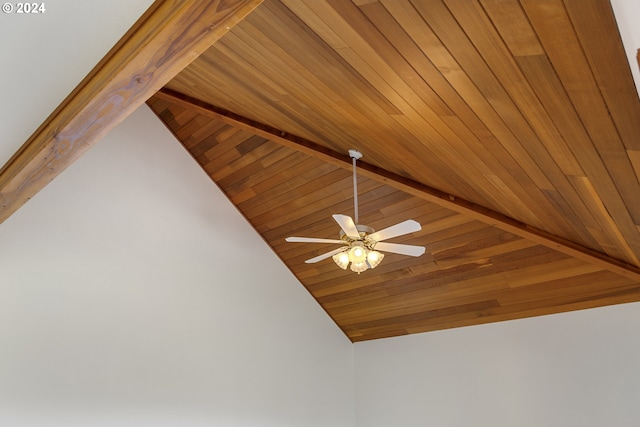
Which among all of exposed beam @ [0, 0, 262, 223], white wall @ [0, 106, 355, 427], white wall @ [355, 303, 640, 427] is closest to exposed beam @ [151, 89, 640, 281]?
white wall @ [355, 303, 640, 427]

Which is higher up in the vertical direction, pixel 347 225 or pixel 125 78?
pixel 347 225

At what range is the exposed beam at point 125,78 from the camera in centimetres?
150

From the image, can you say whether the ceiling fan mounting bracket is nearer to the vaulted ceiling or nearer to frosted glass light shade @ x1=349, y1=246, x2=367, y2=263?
the vaulted ceiling

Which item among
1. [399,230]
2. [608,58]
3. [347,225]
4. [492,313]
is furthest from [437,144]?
[492,313]

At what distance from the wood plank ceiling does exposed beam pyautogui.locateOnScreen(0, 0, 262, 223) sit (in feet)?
2.19

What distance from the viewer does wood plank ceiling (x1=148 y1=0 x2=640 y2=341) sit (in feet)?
6.26

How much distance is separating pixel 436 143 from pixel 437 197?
40.7 inches

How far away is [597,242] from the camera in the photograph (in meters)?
3.58

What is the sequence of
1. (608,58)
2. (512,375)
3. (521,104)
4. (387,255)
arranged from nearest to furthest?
(608,58) → (521,104) → (512,375) → (387,255)

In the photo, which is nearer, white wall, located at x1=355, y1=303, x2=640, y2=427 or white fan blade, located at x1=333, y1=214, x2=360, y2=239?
white fan blade, located at x1=333, y1=214, x2=360, y2=239

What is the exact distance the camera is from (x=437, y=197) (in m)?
3.87

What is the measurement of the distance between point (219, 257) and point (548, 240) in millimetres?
2996

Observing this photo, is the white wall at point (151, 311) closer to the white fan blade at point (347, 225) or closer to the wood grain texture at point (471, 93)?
the wood grain texture at point (471, 93)

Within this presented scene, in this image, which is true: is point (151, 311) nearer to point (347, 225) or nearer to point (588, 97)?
point (347, 225)
